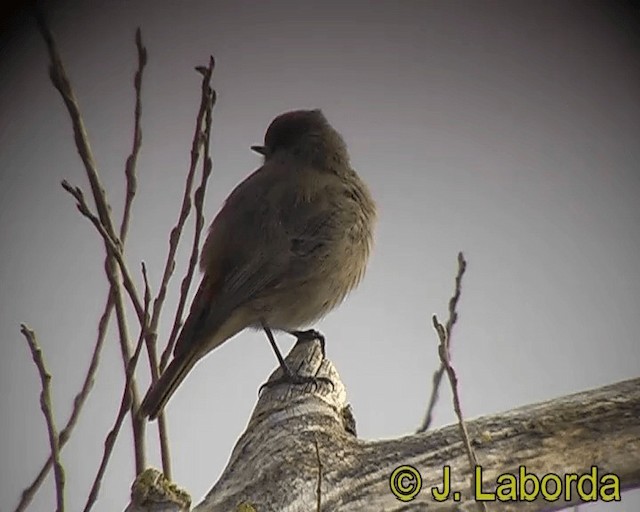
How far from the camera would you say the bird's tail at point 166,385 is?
4.77 feet

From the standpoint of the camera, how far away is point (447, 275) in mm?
1661

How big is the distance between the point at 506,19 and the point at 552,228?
0.38 meters

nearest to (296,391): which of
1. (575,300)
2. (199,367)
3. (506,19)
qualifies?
(199,367)

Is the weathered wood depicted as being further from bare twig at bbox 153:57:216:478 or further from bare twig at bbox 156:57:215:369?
bare twig at bbox 156:57:215:369

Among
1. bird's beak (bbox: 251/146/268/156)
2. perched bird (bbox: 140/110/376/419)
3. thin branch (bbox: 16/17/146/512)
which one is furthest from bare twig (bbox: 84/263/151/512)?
bird's beak (bbox: 251/146/268/156)

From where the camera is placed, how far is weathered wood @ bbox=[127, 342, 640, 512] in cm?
138

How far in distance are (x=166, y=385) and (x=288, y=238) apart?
1.82 feet

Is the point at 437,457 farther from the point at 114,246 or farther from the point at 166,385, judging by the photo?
the point at 114,246

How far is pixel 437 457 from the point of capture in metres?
1.43

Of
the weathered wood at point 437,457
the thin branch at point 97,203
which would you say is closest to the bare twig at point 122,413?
the thin branch at point 97,203

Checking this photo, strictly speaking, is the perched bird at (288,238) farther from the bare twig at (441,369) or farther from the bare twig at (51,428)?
the bare twig at (51,428)

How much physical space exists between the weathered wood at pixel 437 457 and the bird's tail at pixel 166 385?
0.15 metres

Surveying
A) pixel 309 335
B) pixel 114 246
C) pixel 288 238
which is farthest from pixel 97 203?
pixel 309 335

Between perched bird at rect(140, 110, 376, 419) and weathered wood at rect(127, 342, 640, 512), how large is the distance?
0.37 metres
